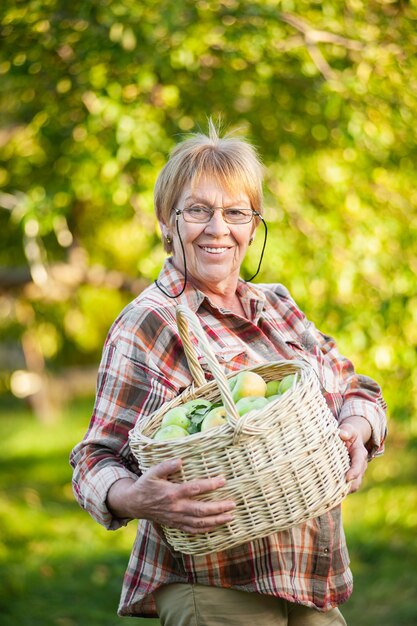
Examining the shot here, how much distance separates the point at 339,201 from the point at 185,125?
3.03 feet

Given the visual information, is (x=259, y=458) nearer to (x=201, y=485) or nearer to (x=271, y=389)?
(x=201, y=485)

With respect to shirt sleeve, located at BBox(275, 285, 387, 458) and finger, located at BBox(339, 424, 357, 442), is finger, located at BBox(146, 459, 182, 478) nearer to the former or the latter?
finger, located at BBox(339, 424, 357, 442)

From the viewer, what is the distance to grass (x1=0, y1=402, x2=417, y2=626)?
462 cm

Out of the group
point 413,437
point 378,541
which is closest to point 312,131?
point 378,541

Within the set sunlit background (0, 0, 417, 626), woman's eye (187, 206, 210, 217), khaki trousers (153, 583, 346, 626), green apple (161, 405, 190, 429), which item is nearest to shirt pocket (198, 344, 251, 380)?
green apple (161, 405, 190, 429)

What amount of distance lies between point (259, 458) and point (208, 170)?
2.63 ft

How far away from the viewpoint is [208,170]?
2215mm

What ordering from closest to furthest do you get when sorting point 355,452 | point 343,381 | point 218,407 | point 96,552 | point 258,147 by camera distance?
1. point 218,407
2. point 355,452
3. point 343,381
4. point 258,147
5. point 96,552

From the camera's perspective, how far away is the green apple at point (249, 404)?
1814 millimetres

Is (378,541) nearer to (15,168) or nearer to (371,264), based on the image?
(371,264)

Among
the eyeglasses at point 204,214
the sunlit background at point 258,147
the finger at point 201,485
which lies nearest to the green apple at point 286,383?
the finger at point 201,485

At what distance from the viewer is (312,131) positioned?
16.0 ft

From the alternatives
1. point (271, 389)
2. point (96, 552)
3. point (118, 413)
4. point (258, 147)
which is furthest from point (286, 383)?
point (96, 552)

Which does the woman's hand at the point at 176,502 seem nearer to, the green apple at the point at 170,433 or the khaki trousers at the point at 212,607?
the green apple at the point at 170,433
